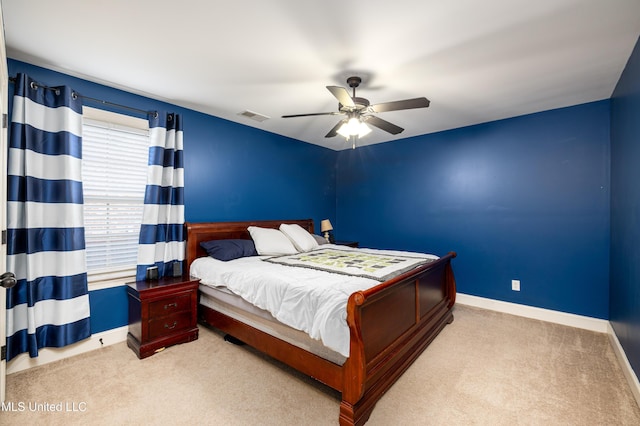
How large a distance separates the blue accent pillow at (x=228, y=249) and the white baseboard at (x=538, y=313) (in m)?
3.06

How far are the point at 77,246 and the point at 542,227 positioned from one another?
4.95 meters

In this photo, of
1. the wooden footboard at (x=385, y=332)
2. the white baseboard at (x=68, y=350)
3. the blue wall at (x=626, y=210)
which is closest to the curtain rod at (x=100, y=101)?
the white baseboard at (x=68, y=350)

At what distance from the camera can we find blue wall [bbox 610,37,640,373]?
2.14 m

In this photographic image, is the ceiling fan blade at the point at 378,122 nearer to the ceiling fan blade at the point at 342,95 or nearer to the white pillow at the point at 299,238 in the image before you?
the ceiling fan blade at the point at 342,95

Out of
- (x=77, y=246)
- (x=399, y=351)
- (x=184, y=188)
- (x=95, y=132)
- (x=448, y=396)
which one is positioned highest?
(x=95, y=132)

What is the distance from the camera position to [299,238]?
3904 mm

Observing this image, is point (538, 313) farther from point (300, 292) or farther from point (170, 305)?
point (170, 305)

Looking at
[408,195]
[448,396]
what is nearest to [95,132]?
[448,396]

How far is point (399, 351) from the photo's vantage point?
7.29ft

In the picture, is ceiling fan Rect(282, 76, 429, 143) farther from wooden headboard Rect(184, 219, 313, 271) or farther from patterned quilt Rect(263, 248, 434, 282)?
wooden headboard Rect(184, 219, 313, 271)

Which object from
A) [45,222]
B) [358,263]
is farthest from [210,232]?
[358,263]

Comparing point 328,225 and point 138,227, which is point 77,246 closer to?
point 138,227

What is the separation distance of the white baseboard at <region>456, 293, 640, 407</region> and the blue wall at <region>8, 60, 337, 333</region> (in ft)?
9.34

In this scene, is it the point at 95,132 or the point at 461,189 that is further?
Answer: the point at 461,189
